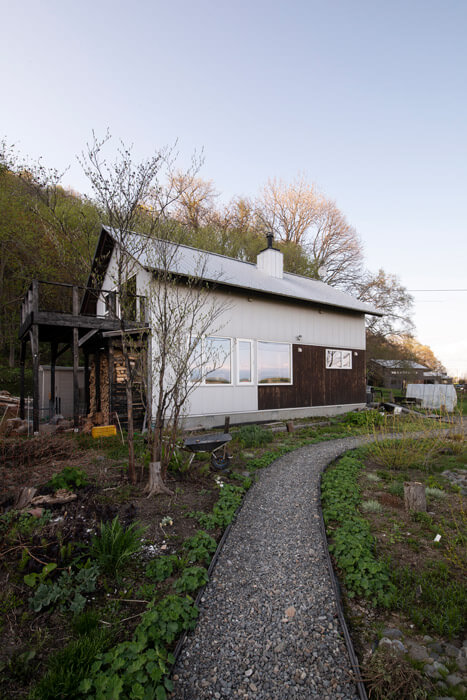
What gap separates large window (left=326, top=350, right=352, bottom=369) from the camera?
488 inches

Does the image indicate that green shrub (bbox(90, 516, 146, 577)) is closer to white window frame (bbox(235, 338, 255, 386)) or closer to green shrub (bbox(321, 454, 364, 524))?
green shrub (bbox(321, 454, 364, 524))

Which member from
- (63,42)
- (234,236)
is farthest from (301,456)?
(234,236)

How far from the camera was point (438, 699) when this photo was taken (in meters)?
1.78

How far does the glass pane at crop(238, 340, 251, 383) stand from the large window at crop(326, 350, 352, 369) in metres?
3.52

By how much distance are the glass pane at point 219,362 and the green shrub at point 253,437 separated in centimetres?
170

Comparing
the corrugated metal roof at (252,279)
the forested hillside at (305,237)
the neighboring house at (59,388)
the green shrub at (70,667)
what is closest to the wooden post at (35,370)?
the corrugated metal roof at (252,279)

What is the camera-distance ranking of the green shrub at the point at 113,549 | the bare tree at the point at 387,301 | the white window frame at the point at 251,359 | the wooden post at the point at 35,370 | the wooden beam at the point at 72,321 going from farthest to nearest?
the bare tree at the point at 387,301, the white window frame at the point at 251,359, the wooden beam at the point at 72,321, the wooden post at the point at 35,370, the green shrub at the point at 113,549

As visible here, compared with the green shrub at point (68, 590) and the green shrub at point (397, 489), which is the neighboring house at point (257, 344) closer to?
the green shrub at point (397, 489)

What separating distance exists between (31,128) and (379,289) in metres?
20.5

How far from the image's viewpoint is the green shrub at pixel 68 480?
4180 mm

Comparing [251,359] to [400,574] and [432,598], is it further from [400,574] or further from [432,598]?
[432,598]

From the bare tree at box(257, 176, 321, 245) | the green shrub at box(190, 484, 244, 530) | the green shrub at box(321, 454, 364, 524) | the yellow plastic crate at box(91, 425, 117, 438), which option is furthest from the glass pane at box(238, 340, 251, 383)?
the bare tree at box(257, 176, 321, 245)

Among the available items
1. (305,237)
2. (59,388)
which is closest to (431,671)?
(59,388)

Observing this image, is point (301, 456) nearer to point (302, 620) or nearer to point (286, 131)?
point (302, 620)
